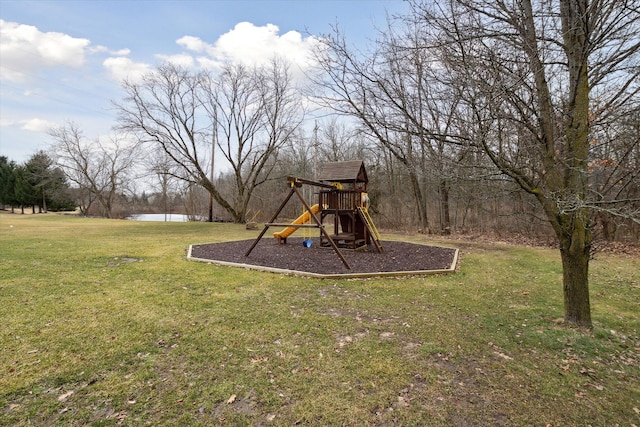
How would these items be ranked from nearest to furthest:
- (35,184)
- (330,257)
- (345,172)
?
(330,257) → (345,172) → (35,184)

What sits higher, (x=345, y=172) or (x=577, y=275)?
(x=345, y=172)

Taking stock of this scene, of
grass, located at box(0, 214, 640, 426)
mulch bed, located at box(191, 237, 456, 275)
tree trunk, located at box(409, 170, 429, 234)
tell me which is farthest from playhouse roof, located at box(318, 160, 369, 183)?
tree trunk, located at box(409, 170, 429, 234)

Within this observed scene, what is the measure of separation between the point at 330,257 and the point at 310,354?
542cm

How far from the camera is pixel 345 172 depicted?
1020 cm

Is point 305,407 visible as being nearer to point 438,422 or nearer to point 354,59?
point 438,422

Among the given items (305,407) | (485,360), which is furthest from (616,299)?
(305,407)

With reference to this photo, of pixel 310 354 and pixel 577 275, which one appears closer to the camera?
pixel 310 354

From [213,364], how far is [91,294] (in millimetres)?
3317

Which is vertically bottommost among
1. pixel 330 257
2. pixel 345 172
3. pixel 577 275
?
pixel 330 257

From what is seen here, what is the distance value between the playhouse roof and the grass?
15.8ft

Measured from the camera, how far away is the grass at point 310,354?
7.56ft

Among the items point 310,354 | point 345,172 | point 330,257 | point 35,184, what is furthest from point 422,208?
point 35,184

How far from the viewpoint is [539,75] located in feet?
11.0

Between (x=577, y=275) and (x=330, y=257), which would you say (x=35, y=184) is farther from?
(x=577, y=275)
